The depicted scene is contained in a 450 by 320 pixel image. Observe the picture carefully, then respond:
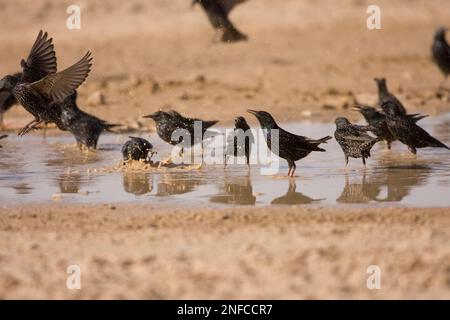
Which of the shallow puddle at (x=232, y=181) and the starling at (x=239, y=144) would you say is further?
the starling at (x=239, y=144)

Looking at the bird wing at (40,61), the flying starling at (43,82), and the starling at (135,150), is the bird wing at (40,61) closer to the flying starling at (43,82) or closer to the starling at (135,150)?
the flying starling at (43,82)

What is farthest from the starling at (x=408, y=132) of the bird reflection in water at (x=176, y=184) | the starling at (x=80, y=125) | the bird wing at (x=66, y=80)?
the starling at (x=80, y=125)

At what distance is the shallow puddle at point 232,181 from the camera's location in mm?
9086

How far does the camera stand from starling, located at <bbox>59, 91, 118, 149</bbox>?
1225cm

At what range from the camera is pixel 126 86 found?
57.9ft

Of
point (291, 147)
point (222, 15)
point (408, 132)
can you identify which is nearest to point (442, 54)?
point (222, 15)

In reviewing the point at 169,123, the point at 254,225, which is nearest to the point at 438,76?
the point at 169,123

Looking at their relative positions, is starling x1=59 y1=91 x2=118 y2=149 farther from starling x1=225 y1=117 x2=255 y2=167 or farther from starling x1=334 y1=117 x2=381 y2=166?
starling x1=334 y1=117 x2=381 y2=166

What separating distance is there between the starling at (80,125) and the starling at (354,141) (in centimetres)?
311

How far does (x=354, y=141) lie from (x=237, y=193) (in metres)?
1.69

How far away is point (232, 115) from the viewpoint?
50.0ft

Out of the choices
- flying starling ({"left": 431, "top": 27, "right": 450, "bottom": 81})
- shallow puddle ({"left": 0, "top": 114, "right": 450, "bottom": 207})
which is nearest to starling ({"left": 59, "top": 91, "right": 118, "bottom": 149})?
shallow puddle ({"left": 0, "top": 114, "right": 450, "bottom": 207})

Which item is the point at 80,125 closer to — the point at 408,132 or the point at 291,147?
the point at 291,147

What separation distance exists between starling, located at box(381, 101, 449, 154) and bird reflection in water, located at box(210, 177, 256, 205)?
198 centimetres
